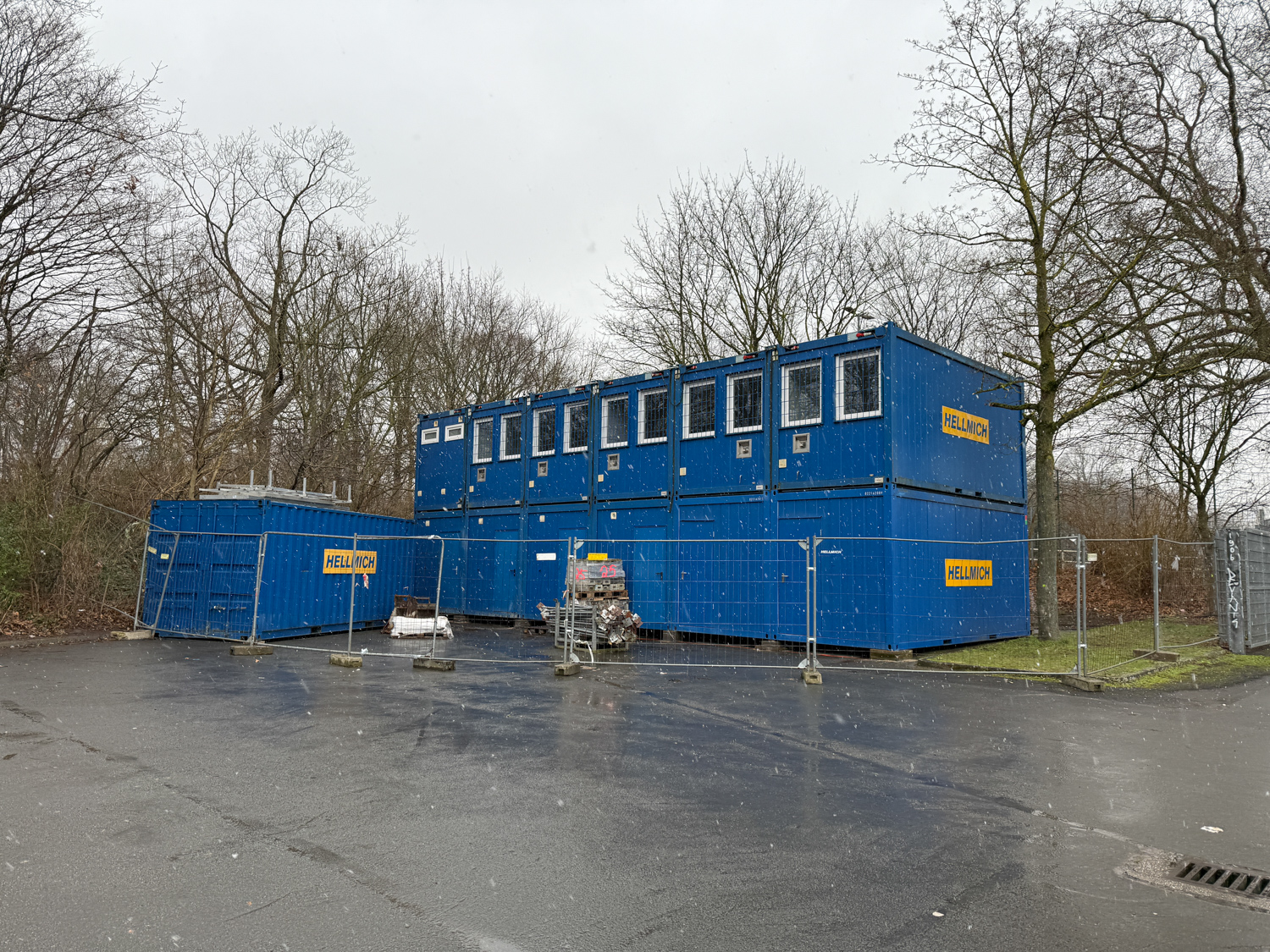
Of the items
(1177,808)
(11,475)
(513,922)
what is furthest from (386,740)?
(11,475)

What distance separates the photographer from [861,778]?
551 cm

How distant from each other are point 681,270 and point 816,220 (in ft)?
14.8

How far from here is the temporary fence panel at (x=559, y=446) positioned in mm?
16359

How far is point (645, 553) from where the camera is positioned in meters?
14.9

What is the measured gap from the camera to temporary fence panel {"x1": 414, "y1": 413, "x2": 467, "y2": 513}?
1886 centimetres

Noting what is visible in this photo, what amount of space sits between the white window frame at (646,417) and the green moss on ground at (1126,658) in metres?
5.96

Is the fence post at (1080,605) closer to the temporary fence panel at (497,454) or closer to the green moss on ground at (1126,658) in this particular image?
the green moss on ground at (1126,658)

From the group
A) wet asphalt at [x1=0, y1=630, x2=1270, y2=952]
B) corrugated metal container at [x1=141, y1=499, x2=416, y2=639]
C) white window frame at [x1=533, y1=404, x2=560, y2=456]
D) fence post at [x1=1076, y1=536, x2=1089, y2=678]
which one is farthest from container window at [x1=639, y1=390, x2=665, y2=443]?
fence post at [x1=1076, y1=536, x2=1089, y2=678]

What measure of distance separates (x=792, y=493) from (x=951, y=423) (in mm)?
2893

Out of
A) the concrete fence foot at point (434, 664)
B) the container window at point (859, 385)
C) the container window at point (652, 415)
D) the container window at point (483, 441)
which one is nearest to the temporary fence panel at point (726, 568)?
the container window at point (652, 415)

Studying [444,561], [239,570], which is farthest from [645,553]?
[239,570]

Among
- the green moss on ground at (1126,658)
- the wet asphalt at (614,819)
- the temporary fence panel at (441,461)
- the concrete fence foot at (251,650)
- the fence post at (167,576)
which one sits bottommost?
the wet asphalt at (614,819)

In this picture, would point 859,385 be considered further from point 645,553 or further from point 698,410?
point 645,553

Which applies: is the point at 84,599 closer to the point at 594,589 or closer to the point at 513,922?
the point at 594,589
